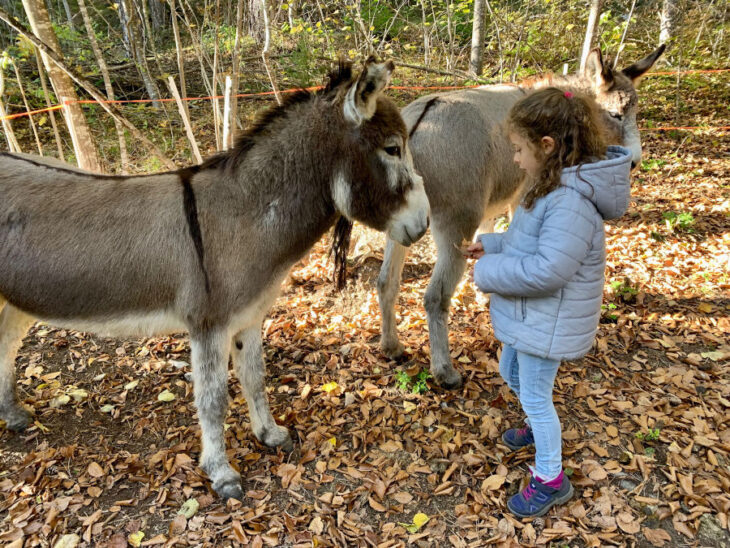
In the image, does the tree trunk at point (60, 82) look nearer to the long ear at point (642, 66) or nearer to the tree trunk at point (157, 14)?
the long ear at point (642, 66)

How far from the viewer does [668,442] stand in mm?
2982

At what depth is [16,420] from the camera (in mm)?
3242

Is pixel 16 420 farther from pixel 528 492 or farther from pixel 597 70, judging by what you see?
pixel 597 70

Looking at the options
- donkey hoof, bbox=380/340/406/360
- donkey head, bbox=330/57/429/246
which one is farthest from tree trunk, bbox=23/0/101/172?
donkey hoof, bbox=380/340/406/360

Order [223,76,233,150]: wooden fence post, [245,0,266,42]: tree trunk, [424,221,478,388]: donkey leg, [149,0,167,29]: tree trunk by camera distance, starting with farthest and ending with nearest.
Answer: [149,0,167,29]: tree trunk
[245,0,266,42]: tree trunk
[223,76,233,150]: wooden fence post
[424,221,478,388]: donkey leg

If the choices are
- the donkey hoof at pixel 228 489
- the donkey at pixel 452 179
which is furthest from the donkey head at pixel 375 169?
the donkey hoof at pixel 228 489

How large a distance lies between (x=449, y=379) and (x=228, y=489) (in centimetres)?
179

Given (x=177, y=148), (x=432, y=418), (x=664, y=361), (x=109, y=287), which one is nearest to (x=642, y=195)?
(x=664, y=361)

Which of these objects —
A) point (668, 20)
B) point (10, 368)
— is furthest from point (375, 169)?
point (668, 20)

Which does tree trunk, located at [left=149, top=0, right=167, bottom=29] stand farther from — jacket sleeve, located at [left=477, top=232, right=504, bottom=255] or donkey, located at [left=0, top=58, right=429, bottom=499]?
jacket sleeve, located at [left=477, top=232, right=504, bottom=255]

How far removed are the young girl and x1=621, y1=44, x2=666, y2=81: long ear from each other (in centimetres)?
267

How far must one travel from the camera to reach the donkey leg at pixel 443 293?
11.0 feet

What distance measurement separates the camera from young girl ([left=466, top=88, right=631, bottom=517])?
1985mm

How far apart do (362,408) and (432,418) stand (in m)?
0.54
